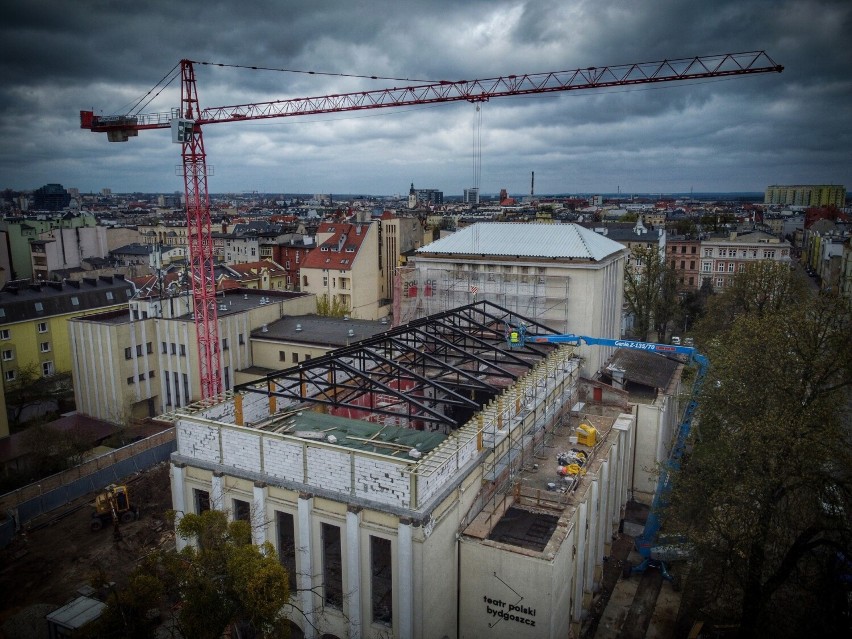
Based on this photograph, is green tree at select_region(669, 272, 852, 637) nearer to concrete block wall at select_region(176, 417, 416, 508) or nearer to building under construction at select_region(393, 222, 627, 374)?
concrete block wall at select_region(176, 417, 416, 508)

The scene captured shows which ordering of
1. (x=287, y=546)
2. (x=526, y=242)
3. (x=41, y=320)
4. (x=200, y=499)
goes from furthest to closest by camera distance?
1. (x=41, y=320)
2. (x=526, y=242)
3. (x=200, y=499)
4. (x=287, y=546)

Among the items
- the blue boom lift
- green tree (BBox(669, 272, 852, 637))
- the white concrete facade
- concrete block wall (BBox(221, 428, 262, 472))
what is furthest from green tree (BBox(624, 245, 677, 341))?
concrete block wall (BBox(221, 428, 262, 472))

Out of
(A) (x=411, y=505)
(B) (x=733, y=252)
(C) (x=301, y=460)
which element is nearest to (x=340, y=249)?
(B) (x=733, y=252)

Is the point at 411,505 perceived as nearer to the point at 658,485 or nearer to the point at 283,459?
the point at 283,459

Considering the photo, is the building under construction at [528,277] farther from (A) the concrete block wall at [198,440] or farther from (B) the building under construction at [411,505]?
(A) the concrete block wall at [198,440]

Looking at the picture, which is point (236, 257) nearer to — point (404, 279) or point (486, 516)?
point (404, 279)

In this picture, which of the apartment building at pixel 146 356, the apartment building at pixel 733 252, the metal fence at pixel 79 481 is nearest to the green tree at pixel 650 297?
the apartment building at pixel 733 252
